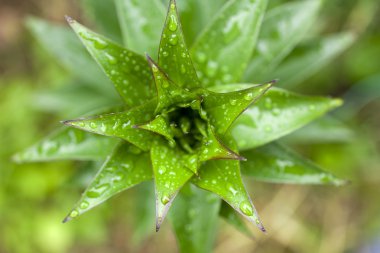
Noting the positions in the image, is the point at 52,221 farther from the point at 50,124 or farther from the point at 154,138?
the point at 154,138

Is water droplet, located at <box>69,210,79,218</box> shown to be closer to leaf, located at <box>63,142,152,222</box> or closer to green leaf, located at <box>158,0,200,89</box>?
leaf, located at <box>63,142,152,222</box>

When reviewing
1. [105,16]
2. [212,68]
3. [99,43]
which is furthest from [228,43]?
[105,16]

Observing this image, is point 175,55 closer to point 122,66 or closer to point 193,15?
point 122,66

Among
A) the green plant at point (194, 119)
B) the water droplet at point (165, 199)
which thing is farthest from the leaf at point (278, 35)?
Result: the water droplet at point (165, 199)

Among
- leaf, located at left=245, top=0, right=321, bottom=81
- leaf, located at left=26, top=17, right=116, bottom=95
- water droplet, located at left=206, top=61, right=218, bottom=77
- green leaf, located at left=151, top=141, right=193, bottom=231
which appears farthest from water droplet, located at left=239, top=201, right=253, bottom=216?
leaf, located at left=26, top=17, right=116, bottom=95

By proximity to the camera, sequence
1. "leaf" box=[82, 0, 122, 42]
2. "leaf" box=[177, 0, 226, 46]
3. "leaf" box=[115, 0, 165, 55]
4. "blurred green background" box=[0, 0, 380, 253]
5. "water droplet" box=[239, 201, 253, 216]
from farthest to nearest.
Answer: "blurred green background" box=[0, 0, 380, 253] → "leaf" box=[82, 0, 122, 42] → "leaf" box=[177, 0, 226, 46] → "leaf" box=[115, 0, 165, 55] → "water droplet" box=[239, 201, 253, 216]

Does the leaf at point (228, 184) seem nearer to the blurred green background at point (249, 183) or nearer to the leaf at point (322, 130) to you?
the leaf at point (322, 130)
